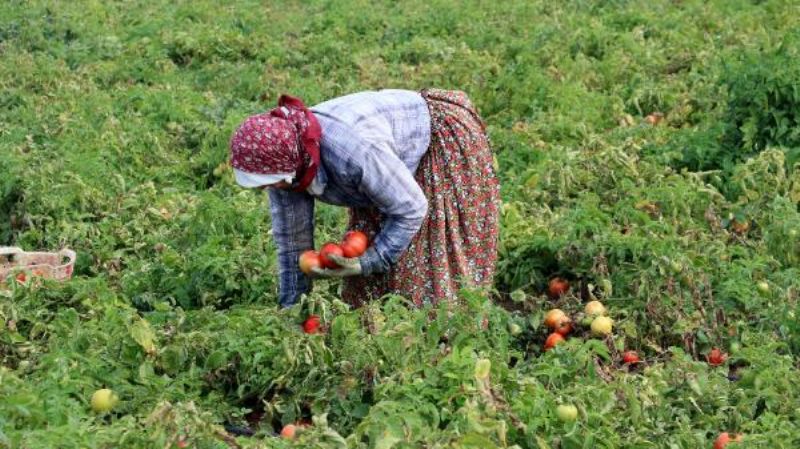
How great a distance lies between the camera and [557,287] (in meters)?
5.70

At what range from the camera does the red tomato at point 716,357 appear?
505cm

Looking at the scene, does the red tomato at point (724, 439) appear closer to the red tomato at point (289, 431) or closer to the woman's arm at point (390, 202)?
the woman's arm at point (390, 202)

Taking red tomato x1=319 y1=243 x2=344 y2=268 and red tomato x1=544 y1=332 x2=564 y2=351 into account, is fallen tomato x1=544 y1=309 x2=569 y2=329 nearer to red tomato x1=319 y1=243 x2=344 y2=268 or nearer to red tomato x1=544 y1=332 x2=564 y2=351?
red tomato x1=544 y1=332 x2=564 y2=351

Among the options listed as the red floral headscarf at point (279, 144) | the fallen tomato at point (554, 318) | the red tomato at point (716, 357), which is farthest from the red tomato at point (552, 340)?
the red floral headscarf at point (279, 144)

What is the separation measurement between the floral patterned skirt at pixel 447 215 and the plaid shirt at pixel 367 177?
0.28ft

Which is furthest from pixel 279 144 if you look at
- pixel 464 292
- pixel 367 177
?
pixel 464 292

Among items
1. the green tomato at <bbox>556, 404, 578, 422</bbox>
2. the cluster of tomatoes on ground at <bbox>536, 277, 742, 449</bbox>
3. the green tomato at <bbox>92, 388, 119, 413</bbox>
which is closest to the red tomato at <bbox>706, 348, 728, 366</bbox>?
the cluster of tomatoes on ground at <bbox>536, 277, 742, 449</bbox>

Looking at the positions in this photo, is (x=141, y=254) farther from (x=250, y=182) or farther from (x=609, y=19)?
(x=609, y=19)

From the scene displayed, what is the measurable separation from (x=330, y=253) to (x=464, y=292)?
1.77 feet

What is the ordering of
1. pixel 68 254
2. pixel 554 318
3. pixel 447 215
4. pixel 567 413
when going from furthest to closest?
pixel 68 254 → pixel 554 318 → pixel 447 215 → pixel 567 413

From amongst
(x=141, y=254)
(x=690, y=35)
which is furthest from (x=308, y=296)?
(x=690, y=35)

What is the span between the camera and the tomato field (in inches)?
164

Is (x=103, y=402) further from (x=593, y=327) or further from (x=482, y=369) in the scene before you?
(x=593, y=327)

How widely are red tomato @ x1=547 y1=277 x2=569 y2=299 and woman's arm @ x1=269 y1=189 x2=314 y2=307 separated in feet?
4.23
